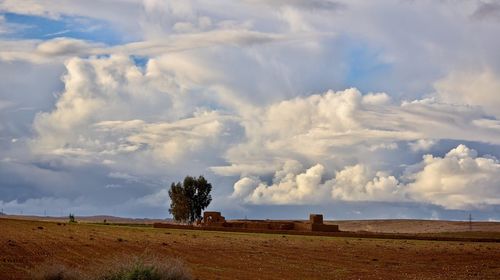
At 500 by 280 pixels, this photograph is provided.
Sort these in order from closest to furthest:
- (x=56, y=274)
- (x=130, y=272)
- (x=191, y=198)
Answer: (x=130, y=272), (x=56, y=274), (x=191, y=198)

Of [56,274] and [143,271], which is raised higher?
[143,271]

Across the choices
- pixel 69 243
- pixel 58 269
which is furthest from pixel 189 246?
pixel 58 269

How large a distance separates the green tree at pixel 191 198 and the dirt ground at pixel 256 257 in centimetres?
7466

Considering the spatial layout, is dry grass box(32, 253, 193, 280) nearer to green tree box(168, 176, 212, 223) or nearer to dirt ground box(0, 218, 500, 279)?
dirt ground box(0, 218, 500, 279)

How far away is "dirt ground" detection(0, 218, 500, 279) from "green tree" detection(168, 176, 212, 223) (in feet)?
245

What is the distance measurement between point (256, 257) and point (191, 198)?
9036cm

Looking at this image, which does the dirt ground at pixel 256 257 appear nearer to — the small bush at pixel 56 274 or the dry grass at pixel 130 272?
the small bush at pixel 56 274

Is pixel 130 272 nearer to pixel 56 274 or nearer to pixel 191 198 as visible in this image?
pixel 56 274

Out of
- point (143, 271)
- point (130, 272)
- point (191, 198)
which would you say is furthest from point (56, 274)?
point (191, 198)

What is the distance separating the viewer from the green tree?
13520cm

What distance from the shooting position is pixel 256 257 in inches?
1821

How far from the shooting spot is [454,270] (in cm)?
4319

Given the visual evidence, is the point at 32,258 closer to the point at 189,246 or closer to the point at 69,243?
the point at 69,243

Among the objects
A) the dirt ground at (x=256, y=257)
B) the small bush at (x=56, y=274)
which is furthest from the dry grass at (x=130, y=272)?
the dirt ground at (x=256, y=257)
